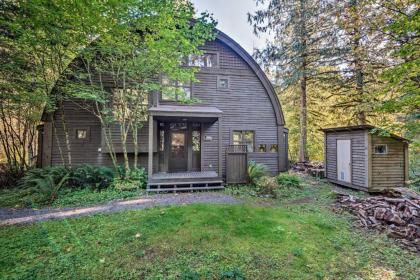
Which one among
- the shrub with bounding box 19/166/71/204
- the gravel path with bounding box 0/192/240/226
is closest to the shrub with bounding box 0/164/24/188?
the shrub with bounding box 19/166/71/204

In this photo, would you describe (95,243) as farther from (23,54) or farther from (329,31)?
(329,31)

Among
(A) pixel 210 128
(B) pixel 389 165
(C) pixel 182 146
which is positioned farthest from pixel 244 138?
(B) pixel 389 165

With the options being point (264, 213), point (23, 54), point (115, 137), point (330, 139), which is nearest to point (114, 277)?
point (264, 213)

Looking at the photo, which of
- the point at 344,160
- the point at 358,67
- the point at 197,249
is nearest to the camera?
the point at 197,249

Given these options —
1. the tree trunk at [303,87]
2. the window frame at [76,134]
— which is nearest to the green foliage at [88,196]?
the window frame at [76,134]

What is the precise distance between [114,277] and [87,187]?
5.11 meters

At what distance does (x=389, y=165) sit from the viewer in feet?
24.7

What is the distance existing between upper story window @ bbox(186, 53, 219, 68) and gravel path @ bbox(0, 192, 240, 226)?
6.17 m

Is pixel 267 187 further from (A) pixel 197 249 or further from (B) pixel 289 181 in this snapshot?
(A) pixel 197 249

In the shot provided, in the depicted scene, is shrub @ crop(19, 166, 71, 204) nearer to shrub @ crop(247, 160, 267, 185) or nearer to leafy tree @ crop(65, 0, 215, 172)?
leafy tree @ crop(65, 0, 215, 172)

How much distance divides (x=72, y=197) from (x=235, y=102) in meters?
7.64

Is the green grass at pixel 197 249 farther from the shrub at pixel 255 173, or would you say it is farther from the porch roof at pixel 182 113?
the porch roof at pixel 182 113

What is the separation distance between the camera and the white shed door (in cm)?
832

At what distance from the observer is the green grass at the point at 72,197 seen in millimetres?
5555
